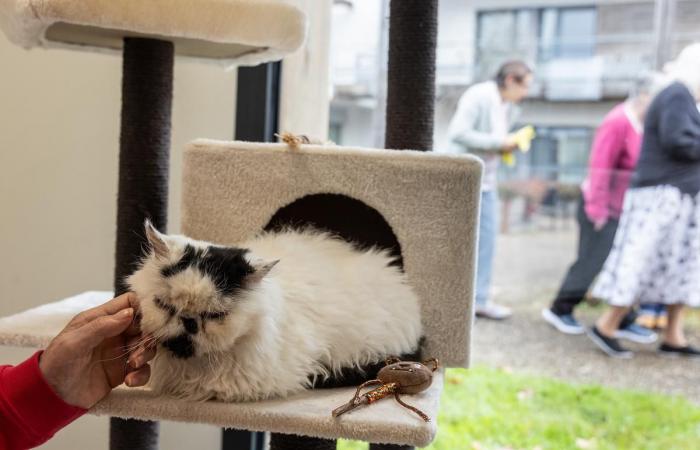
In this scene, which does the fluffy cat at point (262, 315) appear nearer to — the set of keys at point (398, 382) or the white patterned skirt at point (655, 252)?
the set of keys at point (398, 382)

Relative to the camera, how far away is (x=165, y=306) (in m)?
0.81

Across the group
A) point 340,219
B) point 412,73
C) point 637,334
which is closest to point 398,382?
point 340,219

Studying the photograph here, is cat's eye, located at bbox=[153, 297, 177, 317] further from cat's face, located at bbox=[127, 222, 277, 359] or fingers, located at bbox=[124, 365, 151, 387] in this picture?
fingers, located at bbox=[124, 365, 151, 387]

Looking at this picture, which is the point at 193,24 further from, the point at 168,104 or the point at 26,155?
the point at 26,155

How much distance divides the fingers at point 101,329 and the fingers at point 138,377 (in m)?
0.07

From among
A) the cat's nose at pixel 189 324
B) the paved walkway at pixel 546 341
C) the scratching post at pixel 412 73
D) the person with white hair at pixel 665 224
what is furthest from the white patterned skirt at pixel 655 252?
the cat's nose at pixel 189 324

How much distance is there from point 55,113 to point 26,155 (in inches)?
5.7

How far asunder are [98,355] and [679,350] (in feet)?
5.44

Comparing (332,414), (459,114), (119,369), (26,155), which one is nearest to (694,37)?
(459,114)

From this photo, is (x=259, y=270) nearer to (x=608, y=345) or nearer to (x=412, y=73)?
(x=412, y=73)

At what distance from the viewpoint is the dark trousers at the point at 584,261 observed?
1848mm

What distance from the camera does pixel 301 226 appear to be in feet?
3.82

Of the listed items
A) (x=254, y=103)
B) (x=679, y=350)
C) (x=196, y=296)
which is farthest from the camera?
(x=679, y=350)

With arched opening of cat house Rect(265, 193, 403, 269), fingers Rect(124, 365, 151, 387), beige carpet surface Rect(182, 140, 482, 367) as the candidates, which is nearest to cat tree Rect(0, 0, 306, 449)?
beige carpet surface Rect(182, 140, 482, 367)
